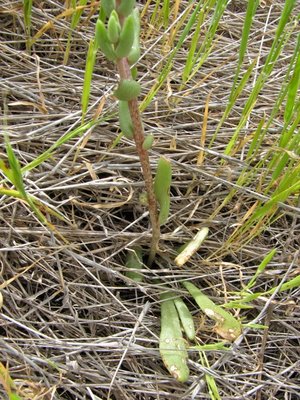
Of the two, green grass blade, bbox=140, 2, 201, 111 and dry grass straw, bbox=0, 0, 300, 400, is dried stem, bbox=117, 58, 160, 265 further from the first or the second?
green grass blade, bbox=140, 2, 201, 111

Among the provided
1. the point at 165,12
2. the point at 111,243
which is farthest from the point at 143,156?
the point at 165,12

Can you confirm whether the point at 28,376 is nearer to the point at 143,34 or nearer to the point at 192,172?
the point at 192,172

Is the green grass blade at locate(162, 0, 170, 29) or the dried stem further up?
the green grass blade at locate(162, 0, 170, 29)

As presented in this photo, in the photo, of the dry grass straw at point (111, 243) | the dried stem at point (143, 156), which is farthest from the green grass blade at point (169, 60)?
the dried stem at point (143, 156)

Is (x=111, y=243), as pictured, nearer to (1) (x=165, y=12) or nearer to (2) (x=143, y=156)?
(2) (x=143, y=156)

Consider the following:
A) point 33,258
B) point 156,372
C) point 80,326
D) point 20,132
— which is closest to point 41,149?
point 20,132

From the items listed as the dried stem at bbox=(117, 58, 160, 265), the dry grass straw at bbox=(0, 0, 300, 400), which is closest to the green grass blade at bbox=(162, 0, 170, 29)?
the dry grass straw at bbox=(0, 0, 300, 400)
